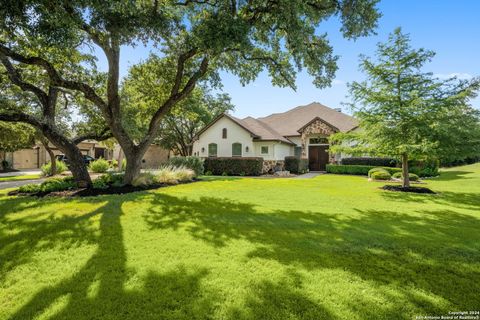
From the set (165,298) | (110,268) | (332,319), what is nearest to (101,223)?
(110,268)

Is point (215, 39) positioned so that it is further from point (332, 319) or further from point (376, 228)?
point (332, 319)

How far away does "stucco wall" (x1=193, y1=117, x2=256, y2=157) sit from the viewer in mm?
22500

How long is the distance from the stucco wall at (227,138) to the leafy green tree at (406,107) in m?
11.3

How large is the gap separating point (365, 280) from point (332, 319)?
1.04 metres

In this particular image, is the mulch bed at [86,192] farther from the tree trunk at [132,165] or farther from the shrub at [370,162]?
the shrub at [370,162]

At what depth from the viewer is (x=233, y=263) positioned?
372 centimetres

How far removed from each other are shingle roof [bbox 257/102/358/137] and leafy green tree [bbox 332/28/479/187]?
521 inches

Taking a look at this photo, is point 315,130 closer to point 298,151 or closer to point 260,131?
point 298,151

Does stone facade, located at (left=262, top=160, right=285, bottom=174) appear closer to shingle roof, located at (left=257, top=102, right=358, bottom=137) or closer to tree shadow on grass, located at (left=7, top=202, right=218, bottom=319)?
shingle roof, located at (left=257, top=102, right=358, bottom=137)

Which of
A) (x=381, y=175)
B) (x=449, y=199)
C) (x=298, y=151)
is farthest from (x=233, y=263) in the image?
(x=298, y=151)

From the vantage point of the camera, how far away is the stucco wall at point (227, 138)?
22.5 metres

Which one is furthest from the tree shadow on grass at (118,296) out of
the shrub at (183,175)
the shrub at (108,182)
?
the shrub at (183,175)

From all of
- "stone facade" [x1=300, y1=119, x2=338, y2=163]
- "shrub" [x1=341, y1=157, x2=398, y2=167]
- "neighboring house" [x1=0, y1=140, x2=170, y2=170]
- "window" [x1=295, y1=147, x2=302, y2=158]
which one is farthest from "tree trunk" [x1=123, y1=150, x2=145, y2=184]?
"shrub" [x1=341, y1=157, x2=398, y2=167]

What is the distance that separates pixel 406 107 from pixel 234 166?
12.7m
